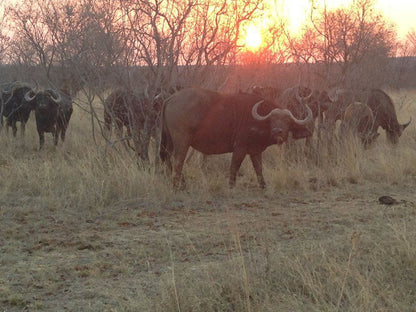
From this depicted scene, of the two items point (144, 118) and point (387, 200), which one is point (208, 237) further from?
point (144, 118)

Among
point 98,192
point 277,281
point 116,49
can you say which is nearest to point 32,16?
point 116,49

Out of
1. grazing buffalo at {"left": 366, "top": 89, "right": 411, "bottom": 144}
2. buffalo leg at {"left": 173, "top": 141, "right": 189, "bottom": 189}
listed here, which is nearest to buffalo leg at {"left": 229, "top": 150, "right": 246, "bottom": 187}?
buffalo leg at {"left": 173, "top": 141, "right": 189, "bottom": 189}

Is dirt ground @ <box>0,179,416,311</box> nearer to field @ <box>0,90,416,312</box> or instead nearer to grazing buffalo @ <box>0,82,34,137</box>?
field @ <box>0,90,416,312</box>

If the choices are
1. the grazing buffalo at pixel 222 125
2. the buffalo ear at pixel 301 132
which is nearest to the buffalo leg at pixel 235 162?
the grazing buffalo at pixel 222 125

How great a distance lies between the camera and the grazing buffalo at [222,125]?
24.9 feet

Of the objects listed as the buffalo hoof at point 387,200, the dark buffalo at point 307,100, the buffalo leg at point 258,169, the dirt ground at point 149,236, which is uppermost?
the dark buffalo at point 307,100

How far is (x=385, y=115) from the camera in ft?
42.7

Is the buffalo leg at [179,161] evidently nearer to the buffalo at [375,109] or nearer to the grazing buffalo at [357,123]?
the buffalo at [375,109]

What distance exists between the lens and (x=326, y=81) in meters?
10.5

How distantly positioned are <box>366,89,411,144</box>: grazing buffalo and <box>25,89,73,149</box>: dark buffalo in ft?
24.4

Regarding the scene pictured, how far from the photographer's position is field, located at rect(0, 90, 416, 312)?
148 inches

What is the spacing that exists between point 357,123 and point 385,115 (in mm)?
1720

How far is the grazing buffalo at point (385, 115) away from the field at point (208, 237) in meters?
3.03

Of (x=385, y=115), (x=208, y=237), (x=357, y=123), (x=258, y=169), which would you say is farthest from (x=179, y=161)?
(x=385, y=115)
